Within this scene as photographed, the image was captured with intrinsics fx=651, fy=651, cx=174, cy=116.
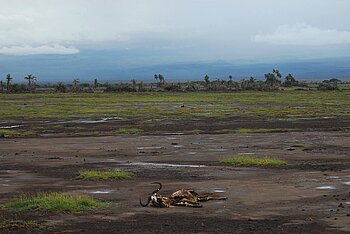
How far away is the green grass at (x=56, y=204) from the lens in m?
17.9

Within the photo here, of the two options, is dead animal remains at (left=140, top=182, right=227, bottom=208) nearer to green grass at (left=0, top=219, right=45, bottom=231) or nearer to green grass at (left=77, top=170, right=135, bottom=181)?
green grass at (left=0, top=219, right=45, bottom=231)

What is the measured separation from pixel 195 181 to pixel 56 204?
6.66 metres

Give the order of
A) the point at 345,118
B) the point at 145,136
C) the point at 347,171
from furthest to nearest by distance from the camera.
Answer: the point at 345,118, the point at 145,136, the point at 347,171

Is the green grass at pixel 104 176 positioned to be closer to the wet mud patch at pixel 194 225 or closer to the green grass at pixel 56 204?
the green grass at pixel 56 204

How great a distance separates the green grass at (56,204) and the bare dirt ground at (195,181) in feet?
1.56

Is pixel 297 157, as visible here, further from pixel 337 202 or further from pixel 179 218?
pixel 179 218

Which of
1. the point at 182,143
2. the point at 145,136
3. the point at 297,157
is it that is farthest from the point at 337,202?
the point at 145,136

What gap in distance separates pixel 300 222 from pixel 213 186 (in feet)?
20.6

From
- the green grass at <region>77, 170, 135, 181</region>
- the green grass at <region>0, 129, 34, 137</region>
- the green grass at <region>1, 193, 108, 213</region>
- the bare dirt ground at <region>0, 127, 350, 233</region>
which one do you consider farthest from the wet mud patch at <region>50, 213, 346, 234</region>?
the green grass at <region>0, 129, 34, 137</region>

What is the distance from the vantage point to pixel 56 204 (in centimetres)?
1805

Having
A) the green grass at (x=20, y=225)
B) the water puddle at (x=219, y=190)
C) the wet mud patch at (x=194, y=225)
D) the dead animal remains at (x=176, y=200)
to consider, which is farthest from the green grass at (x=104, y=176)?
the green grass at (x=20, y=225)

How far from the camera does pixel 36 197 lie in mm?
19375

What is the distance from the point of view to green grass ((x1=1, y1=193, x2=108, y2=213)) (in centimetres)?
1791

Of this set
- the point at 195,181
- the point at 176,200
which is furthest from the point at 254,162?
the point at 176,200
